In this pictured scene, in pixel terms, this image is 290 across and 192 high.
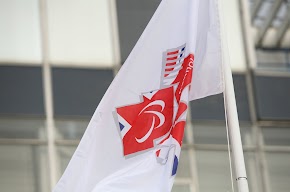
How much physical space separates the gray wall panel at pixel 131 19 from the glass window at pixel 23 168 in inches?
83.6

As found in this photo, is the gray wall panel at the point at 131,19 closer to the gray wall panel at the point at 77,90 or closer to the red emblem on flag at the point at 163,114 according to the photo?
the gray wall panel at the point at 77,90

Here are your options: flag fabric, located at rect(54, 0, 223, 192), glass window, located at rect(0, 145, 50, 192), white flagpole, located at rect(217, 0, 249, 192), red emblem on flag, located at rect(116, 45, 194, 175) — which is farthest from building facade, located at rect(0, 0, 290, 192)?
white flagpole, located at rect(217, 0, 249, 192)

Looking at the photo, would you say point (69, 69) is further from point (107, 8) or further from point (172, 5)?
A: point (172, 5)

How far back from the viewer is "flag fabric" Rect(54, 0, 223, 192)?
29.9 ft

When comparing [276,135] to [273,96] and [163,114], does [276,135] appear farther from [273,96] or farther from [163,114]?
[163,114]

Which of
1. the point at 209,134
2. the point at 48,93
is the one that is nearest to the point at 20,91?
the point at 48,93

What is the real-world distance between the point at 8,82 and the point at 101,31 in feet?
5.71

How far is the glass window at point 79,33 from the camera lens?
1448 centimetres

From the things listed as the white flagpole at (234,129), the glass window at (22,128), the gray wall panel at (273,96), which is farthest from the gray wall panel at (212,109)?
the white flagpole at (234,129)

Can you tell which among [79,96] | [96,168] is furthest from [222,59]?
[79,96]

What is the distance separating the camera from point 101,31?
14.8 meters

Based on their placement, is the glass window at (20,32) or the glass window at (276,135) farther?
the glass window at (276,135)

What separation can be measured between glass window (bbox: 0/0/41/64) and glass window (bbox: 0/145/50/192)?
4.61 ft

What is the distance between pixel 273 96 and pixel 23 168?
4185 mm
